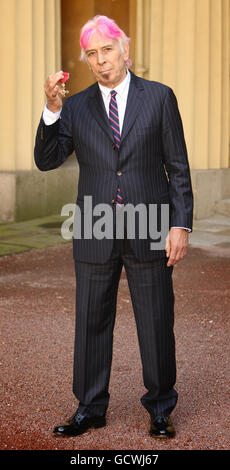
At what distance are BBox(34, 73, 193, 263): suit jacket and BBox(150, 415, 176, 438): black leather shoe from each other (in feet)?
→ 2.53

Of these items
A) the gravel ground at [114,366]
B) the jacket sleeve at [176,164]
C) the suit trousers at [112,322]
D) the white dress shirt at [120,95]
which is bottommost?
the gravel ground at [114,366]

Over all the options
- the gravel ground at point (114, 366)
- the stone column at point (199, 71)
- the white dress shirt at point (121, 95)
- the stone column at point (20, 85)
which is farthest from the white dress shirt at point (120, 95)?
the stone column at point (199, 71)

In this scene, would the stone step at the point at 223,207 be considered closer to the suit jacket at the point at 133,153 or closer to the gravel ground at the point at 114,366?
the gravel ground at the point at 114,366

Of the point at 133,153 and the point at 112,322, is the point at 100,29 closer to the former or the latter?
the point at 133,153

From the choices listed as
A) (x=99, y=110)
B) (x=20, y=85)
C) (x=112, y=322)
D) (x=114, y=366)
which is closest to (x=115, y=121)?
(x=99, y=110)

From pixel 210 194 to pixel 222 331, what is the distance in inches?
244

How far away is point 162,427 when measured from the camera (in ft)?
11.6

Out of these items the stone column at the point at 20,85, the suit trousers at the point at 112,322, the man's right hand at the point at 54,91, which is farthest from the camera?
the stone column at the point at 20,85

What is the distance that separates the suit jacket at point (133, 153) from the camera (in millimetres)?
3393

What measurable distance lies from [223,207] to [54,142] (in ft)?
27.4

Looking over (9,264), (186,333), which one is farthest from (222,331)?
(9,264)

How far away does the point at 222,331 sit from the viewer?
17.8 feet

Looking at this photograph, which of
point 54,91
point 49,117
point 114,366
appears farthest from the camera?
point 114,366

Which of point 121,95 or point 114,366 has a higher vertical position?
point 121,95
